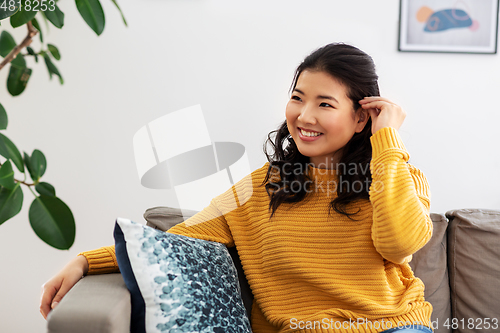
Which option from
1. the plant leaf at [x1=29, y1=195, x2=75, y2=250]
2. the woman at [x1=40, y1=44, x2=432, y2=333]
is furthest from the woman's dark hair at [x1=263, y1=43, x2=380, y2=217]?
the plant leaf at [x1=29, y1=195, x2=75, y2=250]

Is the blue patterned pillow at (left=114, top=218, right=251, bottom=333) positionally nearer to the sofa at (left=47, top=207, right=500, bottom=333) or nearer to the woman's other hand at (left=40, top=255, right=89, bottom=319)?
the woman's other hand at (left=40, top=255, right=89, bottom=319)

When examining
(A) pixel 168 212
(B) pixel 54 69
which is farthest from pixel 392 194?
(B) pixel 54 69

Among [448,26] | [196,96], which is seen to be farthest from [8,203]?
[448,26]

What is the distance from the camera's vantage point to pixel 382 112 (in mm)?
1131

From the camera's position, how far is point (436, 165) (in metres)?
1.94

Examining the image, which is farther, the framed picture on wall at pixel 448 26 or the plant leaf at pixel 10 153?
the framed picture on wall at pixel 448 26

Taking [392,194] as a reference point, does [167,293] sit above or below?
below

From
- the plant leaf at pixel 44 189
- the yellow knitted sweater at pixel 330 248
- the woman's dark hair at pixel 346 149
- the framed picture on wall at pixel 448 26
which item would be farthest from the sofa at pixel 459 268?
the framed picture on wall at pixel 448 26

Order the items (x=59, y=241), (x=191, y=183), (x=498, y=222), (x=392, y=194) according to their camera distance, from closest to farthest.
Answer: (x=59, y=241), (x=392, y=194), (x=498, y=222), (x=191, y=183)

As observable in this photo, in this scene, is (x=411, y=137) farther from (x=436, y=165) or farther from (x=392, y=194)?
(x=392, y=194)

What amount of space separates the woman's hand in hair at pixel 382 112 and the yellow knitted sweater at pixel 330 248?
0.10ft

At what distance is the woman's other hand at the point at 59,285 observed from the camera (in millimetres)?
967

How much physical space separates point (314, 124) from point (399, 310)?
1.74 ft

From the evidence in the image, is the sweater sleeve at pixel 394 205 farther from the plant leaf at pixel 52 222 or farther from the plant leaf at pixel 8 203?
the plant leaf at pixel 8 203
